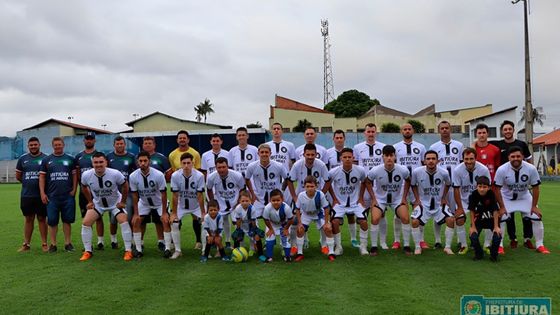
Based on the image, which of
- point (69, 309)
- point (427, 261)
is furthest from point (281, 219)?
point (69, 309)

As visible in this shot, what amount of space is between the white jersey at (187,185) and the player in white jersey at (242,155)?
924mm

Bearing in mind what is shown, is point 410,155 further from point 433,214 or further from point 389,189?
point 433,214

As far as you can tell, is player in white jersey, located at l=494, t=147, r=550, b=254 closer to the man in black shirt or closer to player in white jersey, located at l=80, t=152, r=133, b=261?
the man in black shirt

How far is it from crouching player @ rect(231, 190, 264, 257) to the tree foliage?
51.4 metres

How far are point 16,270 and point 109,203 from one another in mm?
1600

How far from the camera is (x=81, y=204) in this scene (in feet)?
26.6

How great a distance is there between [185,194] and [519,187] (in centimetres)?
518

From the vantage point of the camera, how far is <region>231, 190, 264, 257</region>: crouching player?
6.79 meters

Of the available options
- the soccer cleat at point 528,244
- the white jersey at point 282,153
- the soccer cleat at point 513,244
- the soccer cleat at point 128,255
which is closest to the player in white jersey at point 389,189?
the white jersey at point 282,153

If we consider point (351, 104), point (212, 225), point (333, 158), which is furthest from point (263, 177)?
point (351, 104)

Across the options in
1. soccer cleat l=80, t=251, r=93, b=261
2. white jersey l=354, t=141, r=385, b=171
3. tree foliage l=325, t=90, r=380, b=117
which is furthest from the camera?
tree foliage l=325, t=90, r=380, b=117

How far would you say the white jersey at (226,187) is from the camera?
7176 mm

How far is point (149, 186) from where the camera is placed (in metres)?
7.21

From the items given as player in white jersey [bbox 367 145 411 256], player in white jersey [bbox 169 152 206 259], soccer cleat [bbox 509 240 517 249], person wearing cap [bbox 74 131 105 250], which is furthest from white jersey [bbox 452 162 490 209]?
person wearing cap [bbox 74 131 105 250]
